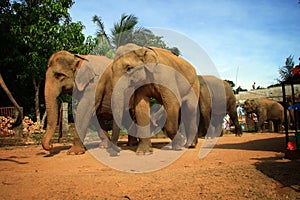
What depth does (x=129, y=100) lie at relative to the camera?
6594 mm

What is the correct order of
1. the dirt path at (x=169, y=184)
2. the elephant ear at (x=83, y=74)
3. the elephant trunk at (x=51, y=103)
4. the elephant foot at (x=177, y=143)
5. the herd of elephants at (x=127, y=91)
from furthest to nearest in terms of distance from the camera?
the elephant ear at (x=83, y=74), the elephant foot at (x=177, y=143), the elephant trunk at (x=51, y=103), the herd of elephants at (x=127, y=91), the dirt path at (x=169, y=184)

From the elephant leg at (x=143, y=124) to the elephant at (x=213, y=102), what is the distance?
3.65 metres

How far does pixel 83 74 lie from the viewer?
699cm

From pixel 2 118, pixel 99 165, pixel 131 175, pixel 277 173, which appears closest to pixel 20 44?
pixel 2 118

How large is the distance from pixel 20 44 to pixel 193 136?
11.0m

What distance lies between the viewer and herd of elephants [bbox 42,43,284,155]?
20.6 feet

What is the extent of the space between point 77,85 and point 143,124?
191cm

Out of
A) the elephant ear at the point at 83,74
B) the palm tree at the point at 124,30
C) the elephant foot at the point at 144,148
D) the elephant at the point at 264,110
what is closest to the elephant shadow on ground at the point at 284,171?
the elephant foot at the point at 144,148

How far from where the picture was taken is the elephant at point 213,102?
984 centimetres

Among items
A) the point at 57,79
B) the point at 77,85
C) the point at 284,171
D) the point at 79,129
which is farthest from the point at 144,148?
the point at 284,171

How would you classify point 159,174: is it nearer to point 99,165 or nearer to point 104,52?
point 99,165

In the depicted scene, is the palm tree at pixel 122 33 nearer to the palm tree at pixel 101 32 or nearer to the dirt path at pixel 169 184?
the palm tree at pixel 101 32

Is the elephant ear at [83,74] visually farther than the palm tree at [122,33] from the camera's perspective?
No

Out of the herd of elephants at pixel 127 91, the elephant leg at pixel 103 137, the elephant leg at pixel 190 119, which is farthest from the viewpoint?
the elephant leg at pixel 103 137
